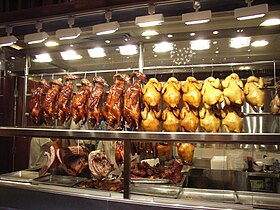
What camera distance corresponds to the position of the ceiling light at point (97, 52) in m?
2.80

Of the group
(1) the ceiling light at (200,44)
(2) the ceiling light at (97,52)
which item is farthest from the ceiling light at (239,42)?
(2) the ceiling light at (97,52)

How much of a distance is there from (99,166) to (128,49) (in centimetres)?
132

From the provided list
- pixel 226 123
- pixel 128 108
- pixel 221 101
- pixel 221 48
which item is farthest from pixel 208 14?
pixel 221 48

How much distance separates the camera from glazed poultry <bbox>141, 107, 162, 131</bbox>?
2.04 m

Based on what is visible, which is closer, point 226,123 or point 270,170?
point 226,123

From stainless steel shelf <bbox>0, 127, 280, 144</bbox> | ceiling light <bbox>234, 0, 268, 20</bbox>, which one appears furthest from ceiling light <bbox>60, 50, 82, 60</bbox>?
ceiling light <bbox>234, 0, 268, 20</bbox>

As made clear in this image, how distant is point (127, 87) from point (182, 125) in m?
0.62

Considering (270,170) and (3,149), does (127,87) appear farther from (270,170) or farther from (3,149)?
(270,170)

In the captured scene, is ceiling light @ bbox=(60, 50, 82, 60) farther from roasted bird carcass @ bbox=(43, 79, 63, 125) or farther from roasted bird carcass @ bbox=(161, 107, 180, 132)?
roasted bird carcass @ bbox=(161, 107, 180, 132)

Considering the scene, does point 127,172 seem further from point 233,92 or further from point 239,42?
point 239,42

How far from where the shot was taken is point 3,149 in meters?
3.22

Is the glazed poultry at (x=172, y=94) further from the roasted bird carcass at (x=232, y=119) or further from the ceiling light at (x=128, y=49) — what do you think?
the ceiling light at (x=128, y=49)

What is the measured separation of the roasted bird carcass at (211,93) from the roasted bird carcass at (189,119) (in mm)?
126

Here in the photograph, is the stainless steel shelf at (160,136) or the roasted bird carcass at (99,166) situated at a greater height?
the stainless steel shelf at (160,136)
